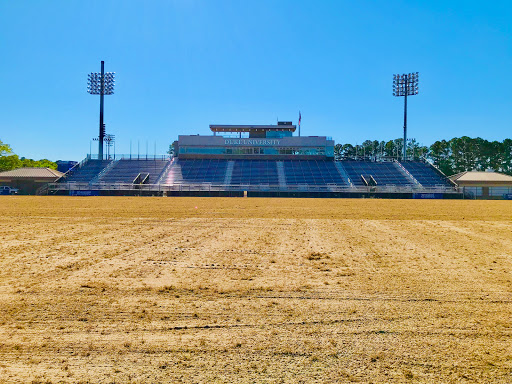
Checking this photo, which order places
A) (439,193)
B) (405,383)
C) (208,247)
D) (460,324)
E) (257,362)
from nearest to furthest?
(405,383) → (257,362) → (460,324) → (208,247) → (439,193)

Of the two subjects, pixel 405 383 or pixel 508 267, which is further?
pixel 508 267

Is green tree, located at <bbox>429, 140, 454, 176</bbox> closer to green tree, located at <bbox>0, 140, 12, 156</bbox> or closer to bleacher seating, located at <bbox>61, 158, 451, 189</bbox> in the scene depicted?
bleacher seating, located at <bbox>61, 158, 451, 189</bbox>

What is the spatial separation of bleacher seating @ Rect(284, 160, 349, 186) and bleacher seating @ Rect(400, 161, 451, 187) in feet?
43.9

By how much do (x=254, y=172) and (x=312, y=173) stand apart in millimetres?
10196

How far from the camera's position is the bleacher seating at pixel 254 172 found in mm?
60469

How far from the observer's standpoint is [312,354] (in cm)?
346

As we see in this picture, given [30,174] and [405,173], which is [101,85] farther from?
[405,173]

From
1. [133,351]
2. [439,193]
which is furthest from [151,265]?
[439,193]

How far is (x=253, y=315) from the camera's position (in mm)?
4449

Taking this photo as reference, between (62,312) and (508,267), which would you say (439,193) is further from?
(62,312)

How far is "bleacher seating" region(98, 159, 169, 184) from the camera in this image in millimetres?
61484

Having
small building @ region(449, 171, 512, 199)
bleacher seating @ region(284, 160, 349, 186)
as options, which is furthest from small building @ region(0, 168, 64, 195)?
small building @ region(449, 171, 512, 199)

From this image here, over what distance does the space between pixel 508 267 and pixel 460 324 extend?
12.5 ft

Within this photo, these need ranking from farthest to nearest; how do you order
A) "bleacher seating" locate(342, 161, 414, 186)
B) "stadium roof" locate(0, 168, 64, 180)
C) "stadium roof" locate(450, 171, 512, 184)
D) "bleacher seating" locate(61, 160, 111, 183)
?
"bleacher seating" locate(61, 160, 111, 183) < "bleacher seating" locate(342, 161, 414, 186) < "stadium roof" locate(0, 168, 64, 180) < "stadium roof" locate(450, 171, 512, 184)
